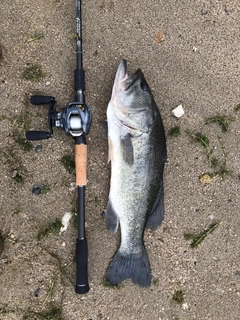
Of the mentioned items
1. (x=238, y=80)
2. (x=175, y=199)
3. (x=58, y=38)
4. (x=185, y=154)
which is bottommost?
(x=175, y=199)

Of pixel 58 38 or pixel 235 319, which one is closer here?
pixel 58 38

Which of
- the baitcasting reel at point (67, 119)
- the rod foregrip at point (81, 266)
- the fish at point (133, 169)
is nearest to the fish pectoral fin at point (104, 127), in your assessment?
the fish at point (133, 169)

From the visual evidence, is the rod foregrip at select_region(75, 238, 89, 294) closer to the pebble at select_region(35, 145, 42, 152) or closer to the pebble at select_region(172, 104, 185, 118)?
the pebble at select_region(35, 145, 42, 152)

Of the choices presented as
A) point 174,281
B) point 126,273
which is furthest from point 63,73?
point 174,281

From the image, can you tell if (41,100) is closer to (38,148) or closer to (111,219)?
(38,148)

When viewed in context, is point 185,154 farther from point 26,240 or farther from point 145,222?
point 26,240

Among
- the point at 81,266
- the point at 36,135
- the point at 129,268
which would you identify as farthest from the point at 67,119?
the point at 129,268

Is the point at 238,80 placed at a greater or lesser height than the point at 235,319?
greater
